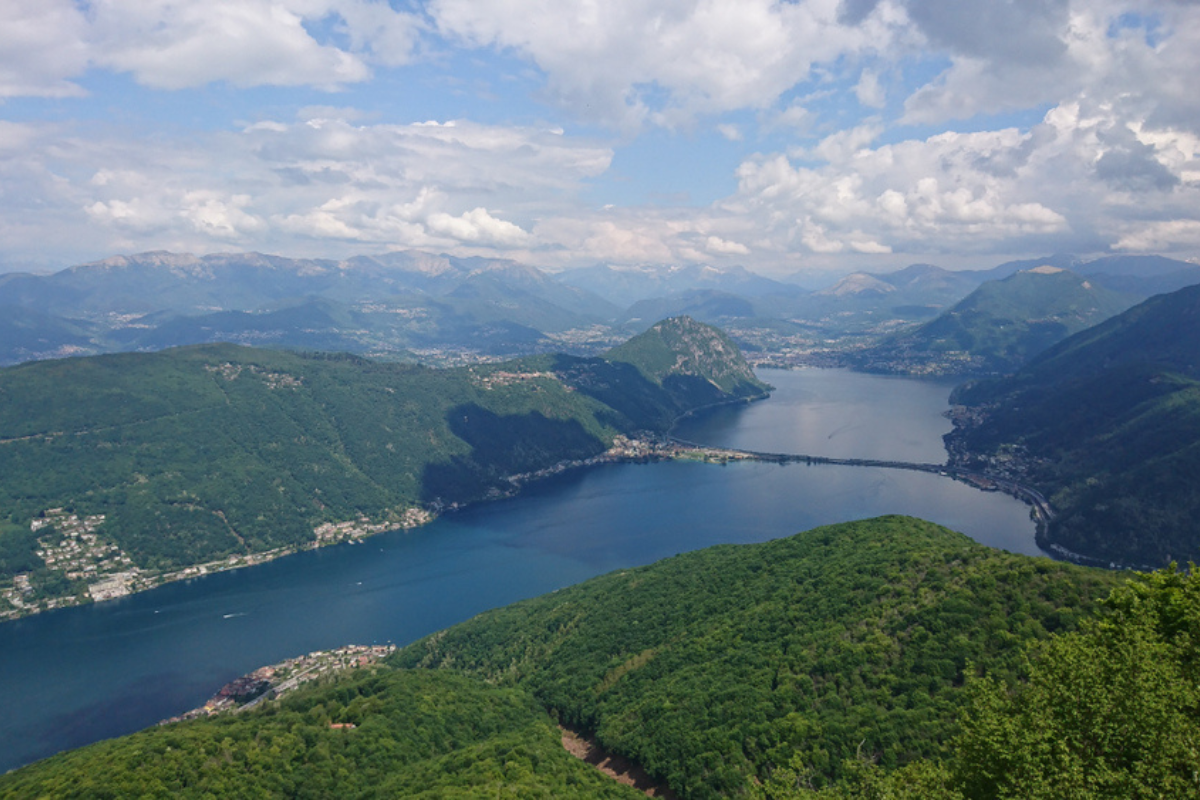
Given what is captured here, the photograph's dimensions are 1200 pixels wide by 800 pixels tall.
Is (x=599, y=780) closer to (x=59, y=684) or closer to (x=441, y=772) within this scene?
(x=441, y=772)

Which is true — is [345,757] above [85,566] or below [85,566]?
above

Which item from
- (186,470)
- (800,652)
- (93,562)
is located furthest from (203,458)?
(800,652)

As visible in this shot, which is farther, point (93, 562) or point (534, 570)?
point (93, 562)

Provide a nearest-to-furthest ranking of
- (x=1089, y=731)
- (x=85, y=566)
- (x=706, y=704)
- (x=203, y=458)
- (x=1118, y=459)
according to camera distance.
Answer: (x=1089, y=731), (x=706, y=704), (x=85, y=566), (x=1118, y=459), (x=203, y=458)

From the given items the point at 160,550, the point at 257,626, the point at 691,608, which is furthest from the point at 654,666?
the point at 160,550

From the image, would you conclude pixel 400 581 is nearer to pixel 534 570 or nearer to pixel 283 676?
pixel 534 570
